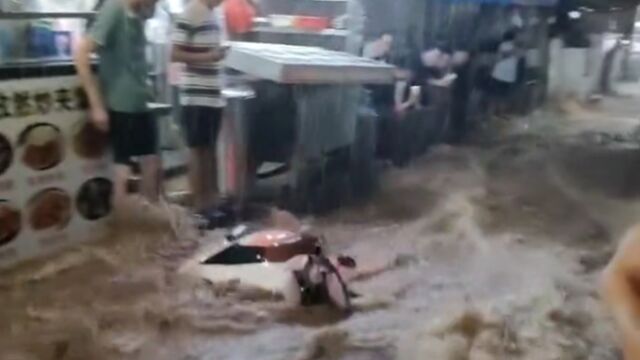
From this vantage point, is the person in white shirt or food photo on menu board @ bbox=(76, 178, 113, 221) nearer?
the person in white shirt

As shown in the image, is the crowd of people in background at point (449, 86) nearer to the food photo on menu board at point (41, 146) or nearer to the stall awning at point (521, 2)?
the stall awning at point (521, 2)

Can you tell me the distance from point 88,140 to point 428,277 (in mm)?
339

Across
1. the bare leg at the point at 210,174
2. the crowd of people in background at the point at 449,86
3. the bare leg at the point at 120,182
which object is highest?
the crowd of people in background at the point at 449,86

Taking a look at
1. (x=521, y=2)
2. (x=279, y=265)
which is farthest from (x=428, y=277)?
(x=521, y=2)

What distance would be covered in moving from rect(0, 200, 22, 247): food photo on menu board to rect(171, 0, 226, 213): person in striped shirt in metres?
0.16

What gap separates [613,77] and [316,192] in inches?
9.8

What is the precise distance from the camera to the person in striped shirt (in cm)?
80

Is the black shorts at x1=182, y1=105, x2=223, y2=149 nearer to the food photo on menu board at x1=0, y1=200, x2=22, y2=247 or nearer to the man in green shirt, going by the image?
the man in green shirt

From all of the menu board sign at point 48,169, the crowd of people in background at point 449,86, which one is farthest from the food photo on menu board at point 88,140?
the crowd of people in background at point 449,86

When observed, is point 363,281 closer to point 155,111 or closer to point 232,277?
point 232,277

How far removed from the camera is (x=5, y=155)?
2.76 feet

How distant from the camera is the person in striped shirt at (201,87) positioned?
80cm

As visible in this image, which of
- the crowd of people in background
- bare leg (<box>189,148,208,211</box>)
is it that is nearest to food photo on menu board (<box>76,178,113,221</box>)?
bare leg (<box>189,148,208,211</box>)

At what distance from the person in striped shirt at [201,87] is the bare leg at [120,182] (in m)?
0.07
